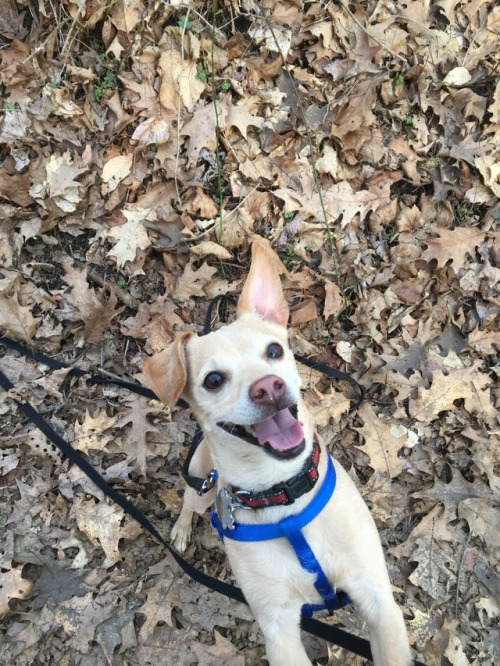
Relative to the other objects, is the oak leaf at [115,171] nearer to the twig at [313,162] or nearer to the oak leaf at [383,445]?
the twig at [313,162]

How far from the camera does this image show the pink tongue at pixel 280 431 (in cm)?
281

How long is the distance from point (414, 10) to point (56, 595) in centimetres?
640

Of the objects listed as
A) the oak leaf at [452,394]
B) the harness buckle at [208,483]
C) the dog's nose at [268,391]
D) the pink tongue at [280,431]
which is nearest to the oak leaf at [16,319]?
the harness buckle at [208,483]

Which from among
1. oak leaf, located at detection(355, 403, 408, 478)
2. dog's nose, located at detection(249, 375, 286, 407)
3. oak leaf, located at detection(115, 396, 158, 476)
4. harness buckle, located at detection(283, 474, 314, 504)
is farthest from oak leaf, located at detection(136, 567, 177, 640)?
dog's nose, located at detection(249, 375, 286, 407)

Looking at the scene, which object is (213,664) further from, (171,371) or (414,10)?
(414,10)

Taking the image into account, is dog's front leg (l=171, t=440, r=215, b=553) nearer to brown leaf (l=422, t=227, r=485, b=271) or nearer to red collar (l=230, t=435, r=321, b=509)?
red collar (l=230, t=435, r=321, b=509)

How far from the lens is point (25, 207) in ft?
16.5

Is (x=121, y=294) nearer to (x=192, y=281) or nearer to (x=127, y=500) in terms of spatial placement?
(x=192, y=281)

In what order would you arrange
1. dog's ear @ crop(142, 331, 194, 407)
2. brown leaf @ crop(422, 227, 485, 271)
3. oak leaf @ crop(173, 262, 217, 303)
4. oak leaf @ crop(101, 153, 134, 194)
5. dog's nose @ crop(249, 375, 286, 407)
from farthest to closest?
1. oak leaf @ crop(101, 153, 134, 194)
2. oak leaf @ crop(173, 262, 217, 303)
3. brown leaf @ crop(422, 227, 485, 271)
4. dog's ear @ crop(142, 331, 194, 407)
5. dog's nose @ crop(249, 375, 286, 407)

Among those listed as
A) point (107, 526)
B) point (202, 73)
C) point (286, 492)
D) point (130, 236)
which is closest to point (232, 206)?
point (130, 236)

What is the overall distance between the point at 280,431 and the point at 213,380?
1.72 feet

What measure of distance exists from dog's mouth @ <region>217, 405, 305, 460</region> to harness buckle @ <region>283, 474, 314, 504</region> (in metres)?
0.38

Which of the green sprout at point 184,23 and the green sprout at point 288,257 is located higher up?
the green sprout at point 184,23

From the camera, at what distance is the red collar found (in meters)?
3.06
